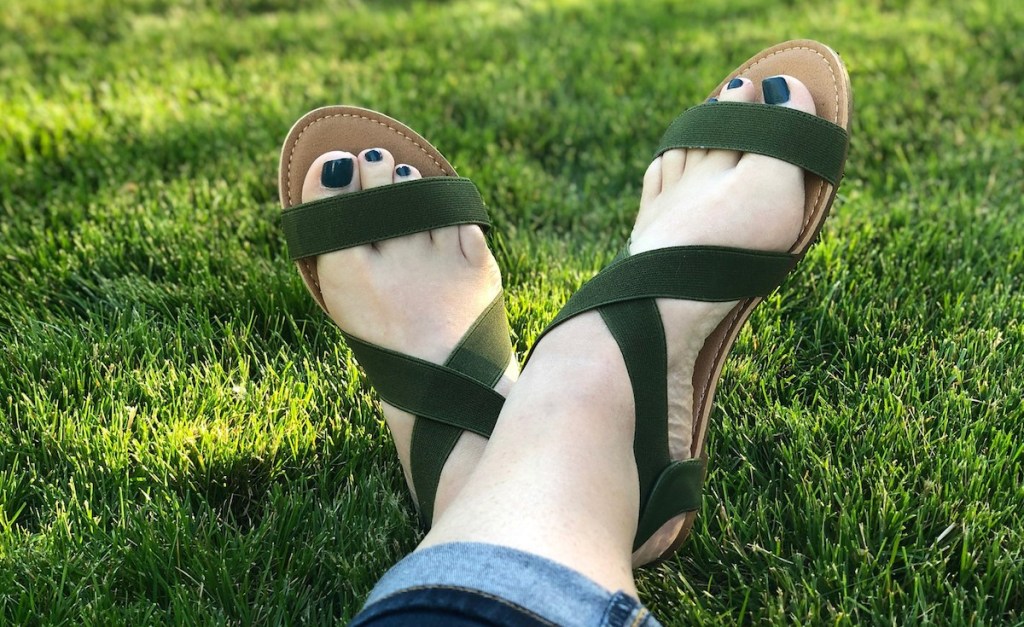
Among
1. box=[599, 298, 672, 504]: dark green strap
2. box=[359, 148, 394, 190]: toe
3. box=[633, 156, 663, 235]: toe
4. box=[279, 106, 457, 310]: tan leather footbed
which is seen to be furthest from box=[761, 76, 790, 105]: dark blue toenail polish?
box=[359, 148, 394, 190]: toe

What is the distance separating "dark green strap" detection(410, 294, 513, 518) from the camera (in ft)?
4.56

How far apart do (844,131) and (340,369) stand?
110 centimetres

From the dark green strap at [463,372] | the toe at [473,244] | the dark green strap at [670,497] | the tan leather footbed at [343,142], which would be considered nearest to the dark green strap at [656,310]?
the dark green strap at [670,497]

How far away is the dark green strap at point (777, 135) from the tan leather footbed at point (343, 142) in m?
0.56

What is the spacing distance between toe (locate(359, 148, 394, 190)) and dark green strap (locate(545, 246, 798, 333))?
0.52 m

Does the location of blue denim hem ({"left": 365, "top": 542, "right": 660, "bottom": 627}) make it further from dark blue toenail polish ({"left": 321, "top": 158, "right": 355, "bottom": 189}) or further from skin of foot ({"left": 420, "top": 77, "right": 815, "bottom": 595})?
dark blue toenail polish ({"left": 321, "top": 158, "right": 355, "bottom": 189})

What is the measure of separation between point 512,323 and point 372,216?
1.19 ft

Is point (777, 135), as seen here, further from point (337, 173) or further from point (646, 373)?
point (337, 173)

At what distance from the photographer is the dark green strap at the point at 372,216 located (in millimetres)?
1684

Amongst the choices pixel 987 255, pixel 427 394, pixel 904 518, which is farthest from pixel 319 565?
pixel 987 255

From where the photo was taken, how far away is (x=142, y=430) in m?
1.43

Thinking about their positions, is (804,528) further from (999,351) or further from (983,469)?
(999,351)

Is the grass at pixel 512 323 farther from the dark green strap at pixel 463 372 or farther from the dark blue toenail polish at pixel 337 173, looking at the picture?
the dark blue toenail polish at pixel 337 173

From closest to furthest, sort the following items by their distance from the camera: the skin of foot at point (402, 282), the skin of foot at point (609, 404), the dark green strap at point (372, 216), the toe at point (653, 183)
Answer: the skin of foot at point (609, 404)
the skin of foot at point (402, 282)
the dark green strap at point (372, 216)
the toe at point (653, 183)
